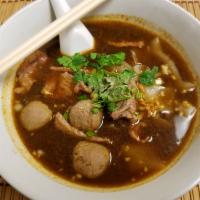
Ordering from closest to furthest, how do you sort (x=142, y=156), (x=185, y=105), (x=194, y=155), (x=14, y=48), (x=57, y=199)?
1. (x=57, y=199)
2. (x=194, y=155)
3. (x=142, y=156)
4. (x=185, y=105)
5. (x=14, y=48)

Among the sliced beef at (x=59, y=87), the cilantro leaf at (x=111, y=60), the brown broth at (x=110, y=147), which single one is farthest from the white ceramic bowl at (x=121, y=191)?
the cilantro leaf at (x=111, y=60)

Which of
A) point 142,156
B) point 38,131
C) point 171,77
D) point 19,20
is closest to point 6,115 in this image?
point 38,131

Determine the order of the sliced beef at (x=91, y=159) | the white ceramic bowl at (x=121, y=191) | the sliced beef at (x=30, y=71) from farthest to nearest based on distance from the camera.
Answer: the sliced beef at (x=30, y=71), the sliced beef at (x=91, y=159), the white ceramic bowl at (x=121, y=191)

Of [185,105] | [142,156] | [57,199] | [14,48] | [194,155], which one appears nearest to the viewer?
[57,199]

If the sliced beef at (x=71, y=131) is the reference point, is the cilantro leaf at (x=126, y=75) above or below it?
above

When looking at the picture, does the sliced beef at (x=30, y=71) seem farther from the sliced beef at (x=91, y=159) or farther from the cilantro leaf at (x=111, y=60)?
the sliced beef at (x=91, y=159)

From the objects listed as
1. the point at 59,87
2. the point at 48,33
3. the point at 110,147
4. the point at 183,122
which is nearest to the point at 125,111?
the point at 110,147

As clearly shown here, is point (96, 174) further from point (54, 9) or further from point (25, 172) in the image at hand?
point (54, 9)
